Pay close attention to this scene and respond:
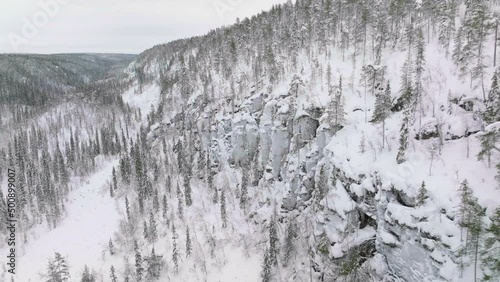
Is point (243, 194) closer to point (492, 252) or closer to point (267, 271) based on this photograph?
point (267, 271)

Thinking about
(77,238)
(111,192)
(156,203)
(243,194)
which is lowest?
(77,238)

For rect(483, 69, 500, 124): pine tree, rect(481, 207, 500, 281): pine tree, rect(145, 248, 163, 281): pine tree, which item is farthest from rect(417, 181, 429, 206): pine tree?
rect(145, 248, 163, 281): pine tree

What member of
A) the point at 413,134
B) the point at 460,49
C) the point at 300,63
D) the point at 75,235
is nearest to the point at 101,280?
the point at 75,235

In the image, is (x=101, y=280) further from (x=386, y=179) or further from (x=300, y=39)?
(x=300, y=39)

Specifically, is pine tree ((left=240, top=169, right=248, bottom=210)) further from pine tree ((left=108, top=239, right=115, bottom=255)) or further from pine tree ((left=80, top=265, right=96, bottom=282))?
pine tree ((left=80, top=265, right=96, bottom=282))

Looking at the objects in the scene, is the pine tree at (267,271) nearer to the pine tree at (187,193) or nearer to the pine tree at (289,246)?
the pine tree at (289,246)

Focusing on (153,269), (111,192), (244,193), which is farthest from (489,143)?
(111,192)

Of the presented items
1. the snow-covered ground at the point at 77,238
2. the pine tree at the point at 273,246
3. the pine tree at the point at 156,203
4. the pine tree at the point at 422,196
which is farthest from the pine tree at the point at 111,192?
the pine tree at the point at 422,196

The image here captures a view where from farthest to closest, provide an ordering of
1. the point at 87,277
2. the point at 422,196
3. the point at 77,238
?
1. the point at 77,238
2. the point at 87,277
3. the point at 422,196
